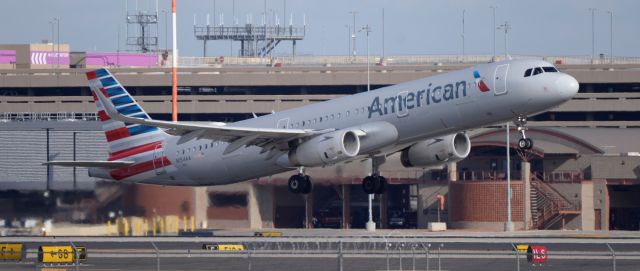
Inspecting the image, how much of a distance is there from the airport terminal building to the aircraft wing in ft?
19.0

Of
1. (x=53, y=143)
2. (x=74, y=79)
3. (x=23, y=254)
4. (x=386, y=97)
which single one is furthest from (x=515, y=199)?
(x=74, y=79)

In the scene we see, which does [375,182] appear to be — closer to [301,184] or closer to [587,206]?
[301,184]

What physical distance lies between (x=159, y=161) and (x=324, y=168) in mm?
10820

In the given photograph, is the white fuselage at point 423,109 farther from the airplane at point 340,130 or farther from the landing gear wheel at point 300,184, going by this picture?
the landing gear wheel at point 300,184

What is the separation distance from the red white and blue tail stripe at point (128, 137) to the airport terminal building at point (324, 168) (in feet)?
5.63

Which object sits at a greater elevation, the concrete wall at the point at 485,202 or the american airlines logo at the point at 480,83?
the american airlines logo at the point at 480,83

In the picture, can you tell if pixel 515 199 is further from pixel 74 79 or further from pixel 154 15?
pixel 154 15

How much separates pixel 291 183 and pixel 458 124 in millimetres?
10094

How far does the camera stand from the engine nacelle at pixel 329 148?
59688 millimetres

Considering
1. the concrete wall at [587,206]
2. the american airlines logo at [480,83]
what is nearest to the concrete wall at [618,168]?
the concrete wall at [587,206]

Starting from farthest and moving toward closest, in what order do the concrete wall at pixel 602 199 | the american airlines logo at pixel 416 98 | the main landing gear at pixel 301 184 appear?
the concrete wall at pixel 602 199
the main landing gear at pixel 301 184
the american airlines logo at pixel 416 98

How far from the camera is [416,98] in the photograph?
58219 millimetres

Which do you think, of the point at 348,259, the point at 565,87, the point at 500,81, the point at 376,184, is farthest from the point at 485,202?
the point at 565,87

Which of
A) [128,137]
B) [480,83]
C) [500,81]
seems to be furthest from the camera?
[128,137]
